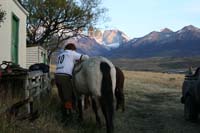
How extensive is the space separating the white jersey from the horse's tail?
42.1 inches

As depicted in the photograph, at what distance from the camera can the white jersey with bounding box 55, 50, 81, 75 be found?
12.6 meters

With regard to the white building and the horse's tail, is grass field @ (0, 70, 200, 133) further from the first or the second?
the white building

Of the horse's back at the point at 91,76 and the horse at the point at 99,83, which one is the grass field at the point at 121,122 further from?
the horse's back at the point at 91,76

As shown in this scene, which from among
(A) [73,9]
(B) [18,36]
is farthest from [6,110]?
(A) [73,9]

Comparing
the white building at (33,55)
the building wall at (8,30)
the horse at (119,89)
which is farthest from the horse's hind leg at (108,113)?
the white building at (33,55)

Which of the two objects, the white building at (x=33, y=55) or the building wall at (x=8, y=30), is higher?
the building wall at (x=8, y=30)

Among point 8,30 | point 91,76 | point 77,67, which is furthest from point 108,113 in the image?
point 8,30

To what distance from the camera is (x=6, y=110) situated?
10.6 metres

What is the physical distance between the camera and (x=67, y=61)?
1262cm

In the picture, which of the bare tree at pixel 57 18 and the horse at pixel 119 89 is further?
the bare tree at pixel 57 18

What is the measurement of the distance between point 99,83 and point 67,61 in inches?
53.7

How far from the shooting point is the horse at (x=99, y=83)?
11.4 meters

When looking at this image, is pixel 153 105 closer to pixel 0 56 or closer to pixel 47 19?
pixel 0 56

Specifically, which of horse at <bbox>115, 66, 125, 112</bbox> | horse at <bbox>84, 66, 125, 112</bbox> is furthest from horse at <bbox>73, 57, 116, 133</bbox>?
horse at <bbox>115, 66, 125, 112</bbox>
